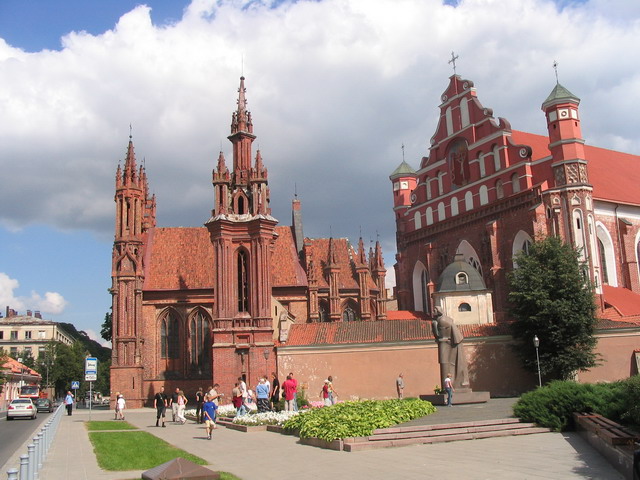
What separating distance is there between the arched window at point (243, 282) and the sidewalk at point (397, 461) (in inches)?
851

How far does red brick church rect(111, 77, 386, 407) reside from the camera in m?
40.6

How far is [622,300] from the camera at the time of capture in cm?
4178

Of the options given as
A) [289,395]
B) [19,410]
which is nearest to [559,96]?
[289,395]

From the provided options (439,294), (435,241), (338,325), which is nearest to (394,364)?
(338,325)

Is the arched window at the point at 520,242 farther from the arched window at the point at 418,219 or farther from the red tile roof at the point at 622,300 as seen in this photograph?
the arched window at the point at 418,219

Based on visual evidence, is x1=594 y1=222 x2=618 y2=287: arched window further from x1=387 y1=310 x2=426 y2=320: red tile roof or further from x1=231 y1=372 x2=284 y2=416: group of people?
x1=231 y1=372 x2=284 y2=416: group of people

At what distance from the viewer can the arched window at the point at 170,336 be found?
50.4 m

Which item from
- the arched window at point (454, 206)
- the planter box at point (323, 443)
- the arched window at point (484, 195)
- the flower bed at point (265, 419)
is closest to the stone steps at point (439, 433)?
the planter box at point (323, 443)

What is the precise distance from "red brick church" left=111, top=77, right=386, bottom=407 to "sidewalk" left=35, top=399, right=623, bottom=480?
67.0 ft

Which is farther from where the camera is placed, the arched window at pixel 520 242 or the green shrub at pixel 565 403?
the arched window at pixel 520 242

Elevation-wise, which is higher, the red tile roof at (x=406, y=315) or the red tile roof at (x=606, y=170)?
the red tile roof at (x=606, y=170)

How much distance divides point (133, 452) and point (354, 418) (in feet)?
20.2

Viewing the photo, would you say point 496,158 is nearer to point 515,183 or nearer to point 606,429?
point 515,183

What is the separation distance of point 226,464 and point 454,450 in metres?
5.50
